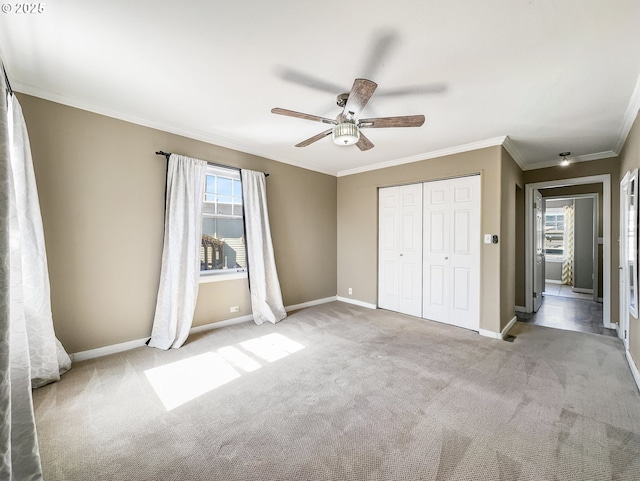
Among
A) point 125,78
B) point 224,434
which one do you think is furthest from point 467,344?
point 125,78

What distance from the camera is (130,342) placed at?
3010 millimetres

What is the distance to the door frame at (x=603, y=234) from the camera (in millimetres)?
3848

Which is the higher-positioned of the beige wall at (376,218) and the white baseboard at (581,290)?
the beige wall at (376,218)

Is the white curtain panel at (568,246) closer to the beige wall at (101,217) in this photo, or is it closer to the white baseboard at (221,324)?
the white baseboard at (221,324)

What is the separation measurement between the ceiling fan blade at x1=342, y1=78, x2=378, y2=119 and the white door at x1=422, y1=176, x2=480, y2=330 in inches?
95.9

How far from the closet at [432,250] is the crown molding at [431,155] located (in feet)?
1.26

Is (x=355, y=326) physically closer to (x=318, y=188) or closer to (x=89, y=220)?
(x=318, y=188)

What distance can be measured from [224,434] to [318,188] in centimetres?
400

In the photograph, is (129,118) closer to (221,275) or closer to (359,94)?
(221,275)

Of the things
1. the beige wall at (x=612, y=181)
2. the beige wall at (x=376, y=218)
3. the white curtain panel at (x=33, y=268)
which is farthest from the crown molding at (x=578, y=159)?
the white curtain panel at (x=33, y=268)

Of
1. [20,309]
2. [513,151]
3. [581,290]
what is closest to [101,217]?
[20,309]

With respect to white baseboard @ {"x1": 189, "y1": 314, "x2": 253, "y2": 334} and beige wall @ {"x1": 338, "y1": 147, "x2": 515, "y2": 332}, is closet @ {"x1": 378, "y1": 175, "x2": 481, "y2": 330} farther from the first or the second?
white baseboard @ {"x1": 189, "y1": 314, "x2": 253, "y2": 334}

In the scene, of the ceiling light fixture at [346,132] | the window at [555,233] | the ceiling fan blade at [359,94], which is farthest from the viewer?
the window at [555,233]

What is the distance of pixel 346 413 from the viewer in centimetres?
199
